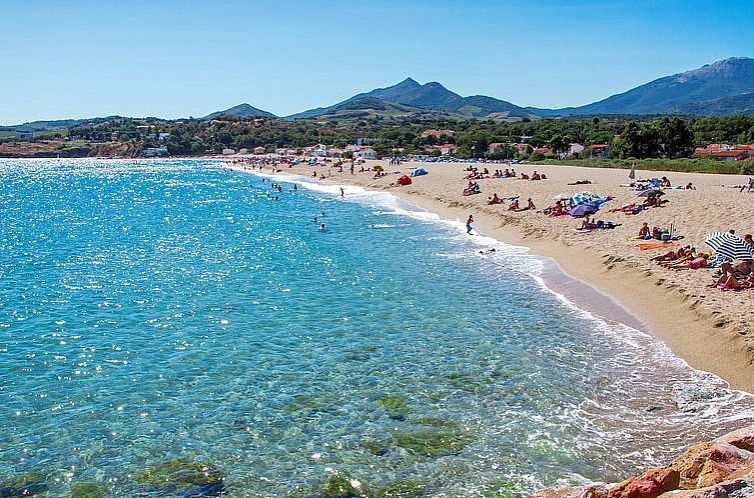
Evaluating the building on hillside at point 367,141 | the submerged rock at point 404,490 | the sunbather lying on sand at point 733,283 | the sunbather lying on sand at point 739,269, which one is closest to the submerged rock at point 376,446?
the submerged rock at point 404,490

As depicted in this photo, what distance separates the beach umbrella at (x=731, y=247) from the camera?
17.9m

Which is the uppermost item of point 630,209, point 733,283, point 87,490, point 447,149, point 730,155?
point 730,155

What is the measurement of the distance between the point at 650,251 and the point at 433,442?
49.0 feet

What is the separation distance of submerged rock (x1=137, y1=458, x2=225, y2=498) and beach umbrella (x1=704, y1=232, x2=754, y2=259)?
16129 millimetres

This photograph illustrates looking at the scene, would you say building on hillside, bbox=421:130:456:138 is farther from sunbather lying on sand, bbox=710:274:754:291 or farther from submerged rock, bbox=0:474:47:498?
A: submerged rock, bbox=0:474:47:498

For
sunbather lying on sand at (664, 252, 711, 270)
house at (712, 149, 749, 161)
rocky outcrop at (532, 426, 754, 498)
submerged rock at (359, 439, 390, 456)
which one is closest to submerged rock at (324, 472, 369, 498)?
submerged rock at (359, 439, 390, 456)

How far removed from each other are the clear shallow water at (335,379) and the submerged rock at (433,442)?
0.16 ft

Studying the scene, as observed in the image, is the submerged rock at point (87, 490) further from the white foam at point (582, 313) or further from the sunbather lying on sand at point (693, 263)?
the sunbather lying on sand at point (693, 263)

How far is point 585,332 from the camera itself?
1548 centimetres

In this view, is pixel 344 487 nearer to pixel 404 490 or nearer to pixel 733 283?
pixel 404 490

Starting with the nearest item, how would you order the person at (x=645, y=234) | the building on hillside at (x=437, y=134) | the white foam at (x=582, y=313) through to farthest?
the white foam at (x=582, y=313) → the person at (x=645, y=234) → the building on hillside at (x=437, y=134)

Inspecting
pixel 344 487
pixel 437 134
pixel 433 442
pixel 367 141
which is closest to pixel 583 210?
pixel 433 442

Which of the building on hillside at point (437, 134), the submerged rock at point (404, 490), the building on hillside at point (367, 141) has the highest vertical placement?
the building on hillside at point (437, 134)

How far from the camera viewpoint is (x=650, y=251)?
71.2ft
